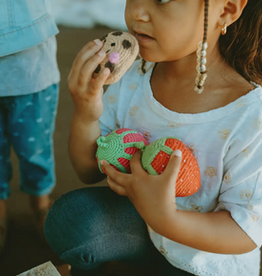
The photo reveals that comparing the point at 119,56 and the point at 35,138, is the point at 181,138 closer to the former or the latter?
the point at 119,56

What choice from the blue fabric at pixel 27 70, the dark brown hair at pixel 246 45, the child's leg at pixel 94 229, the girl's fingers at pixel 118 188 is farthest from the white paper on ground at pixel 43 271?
the dark brown hair at pixel 246 45

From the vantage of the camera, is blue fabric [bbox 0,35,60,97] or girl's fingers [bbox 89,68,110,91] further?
blue fabric [bbox 0,35,60,97]

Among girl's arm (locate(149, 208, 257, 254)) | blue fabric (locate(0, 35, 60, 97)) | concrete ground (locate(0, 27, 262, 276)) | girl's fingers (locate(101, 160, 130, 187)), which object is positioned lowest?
concrete ground (locate(0, 27, 262, 276))

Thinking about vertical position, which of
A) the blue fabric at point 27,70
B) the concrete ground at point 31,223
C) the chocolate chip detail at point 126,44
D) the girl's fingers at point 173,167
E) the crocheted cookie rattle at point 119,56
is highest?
the chocolate chip detail at point 126,44

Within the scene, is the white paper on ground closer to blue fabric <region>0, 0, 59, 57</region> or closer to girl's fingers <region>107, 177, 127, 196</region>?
girl's fingers <region>107, 177, 127, 196</region>

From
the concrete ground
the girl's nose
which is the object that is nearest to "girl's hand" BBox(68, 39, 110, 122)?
the girl's nose

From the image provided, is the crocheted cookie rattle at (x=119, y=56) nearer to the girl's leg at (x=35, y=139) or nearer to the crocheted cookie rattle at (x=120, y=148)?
the crocheted cookie rattle at (x=120, y=148)

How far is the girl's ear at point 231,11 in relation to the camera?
25.9 inches

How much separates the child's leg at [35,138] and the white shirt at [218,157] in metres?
0.29

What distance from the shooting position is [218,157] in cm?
71

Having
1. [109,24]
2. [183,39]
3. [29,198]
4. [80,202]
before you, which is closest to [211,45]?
[183,39]

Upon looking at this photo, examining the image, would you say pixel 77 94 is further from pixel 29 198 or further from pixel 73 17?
pixel 73 17

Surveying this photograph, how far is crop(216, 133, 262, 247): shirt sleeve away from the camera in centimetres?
66

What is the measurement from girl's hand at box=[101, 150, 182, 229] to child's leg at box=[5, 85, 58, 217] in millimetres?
441
